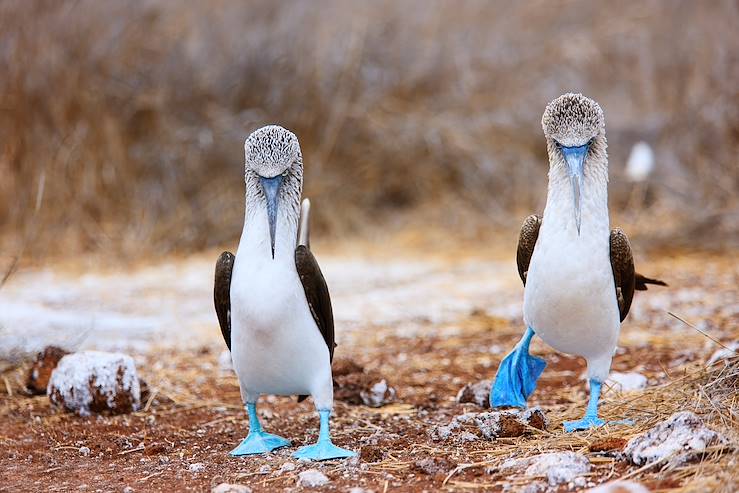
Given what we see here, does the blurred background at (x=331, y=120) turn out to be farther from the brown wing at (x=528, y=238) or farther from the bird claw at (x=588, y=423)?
the bird claw at (x=588, y=423)

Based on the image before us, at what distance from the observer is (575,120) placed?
11.9ft

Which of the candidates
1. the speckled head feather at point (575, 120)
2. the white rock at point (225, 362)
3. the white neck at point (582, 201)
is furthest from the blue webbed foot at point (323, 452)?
the white rock at point (225, 362)

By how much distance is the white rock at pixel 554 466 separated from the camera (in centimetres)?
298

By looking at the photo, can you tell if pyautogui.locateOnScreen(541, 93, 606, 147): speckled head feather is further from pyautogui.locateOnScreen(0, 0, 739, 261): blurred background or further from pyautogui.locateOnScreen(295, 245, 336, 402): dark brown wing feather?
pyautogui.locateOnScreen(0, 0, 739, 261): blurred background

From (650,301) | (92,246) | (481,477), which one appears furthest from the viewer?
(92,246)

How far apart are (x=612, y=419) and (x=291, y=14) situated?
8.57 metres

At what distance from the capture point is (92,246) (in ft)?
30.5

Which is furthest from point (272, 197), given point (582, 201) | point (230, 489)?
point (582, 201)

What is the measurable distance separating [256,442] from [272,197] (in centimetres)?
100

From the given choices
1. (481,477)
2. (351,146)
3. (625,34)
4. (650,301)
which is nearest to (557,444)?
(481,477)

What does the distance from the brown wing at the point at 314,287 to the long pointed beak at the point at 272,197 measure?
0.13m

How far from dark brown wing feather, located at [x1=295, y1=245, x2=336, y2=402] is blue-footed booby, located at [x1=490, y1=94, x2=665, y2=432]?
0.83 meters

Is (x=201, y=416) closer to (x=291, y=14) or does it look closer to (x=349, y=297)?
(x=349, y=297)

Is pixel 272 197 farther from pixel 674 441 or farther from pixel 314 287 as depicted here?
pixel 674 441
